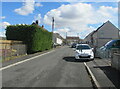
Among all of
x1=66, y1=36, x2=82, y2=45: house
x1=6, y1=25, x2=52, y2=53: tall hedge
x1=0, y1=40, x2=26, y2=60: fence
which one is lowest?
x1=0, y1=40, x2=26, y2=60: fence

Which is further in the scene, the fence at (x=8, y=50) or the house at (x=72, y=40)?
the house at (x=72, y=40)

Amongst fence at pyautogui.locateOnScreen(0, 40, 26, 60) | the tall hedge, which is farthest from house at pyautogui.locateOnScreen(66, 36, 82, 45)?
fence at pyautogui.locateOnScreen(0, 40, 26, 60)

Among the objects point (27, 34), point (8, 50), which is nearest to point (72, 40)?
point (27, 34)

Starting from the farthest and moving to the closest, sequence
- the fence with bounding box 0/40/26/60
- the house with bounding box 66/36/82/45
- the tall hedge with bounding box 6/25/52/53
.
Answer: the house with bounding box 66/36/82/45 → the tall hedge with bounding box 6/25/52/53 → the fence with bounding box 0/40/26/60

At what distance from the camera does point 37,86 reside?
6.27 meters

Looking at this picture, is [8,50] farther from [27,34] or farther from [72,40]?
[72,40]

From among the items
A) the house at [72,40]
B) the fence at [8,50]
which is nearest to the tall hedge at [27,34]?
the fence at [8,50]

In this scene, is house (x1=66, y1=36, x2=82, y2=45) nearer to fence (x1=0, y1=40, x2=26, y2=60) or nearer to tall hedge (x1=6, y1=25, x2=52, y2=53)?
tall hedge (x1=6, y1=25, x2=52, y2=53)

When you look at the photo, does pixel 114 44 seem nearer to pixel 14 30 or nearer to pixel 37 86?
pixel 37 86

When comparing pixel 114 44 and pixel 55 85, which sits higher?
pixel 114 44

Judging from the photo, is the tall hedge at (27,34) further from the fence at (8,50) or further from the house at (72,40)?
the house at (72,40)

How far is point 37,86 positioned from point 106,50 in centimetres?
1098

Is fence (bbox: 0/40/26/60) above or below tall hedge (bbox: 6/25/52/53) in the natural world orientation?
below

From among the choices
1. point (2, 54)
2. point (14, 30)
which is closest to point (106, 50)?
point (2, 54)
